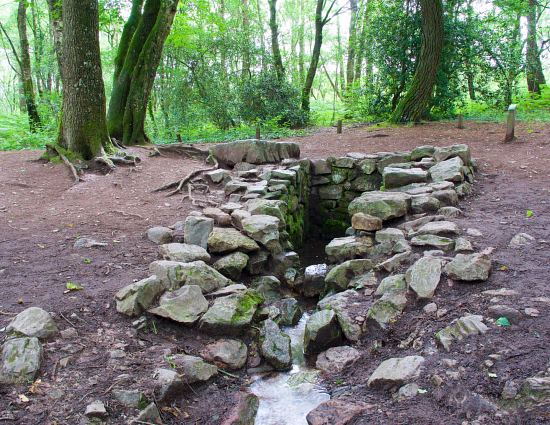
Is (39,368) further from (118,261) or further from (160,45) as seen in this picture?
(160,45)

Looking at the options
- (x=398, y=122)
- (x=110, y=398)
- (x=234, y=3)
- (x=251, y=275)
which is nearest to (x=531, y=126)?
(x=398, y=122)

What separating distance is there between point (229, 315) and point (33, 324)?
1640 millimetres

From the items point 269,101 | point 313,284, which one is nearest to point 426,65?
point 269,101

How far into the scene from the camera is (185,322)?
4062mm

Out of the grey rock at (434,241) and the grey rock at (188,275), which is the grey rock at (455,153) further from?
the grey rock at (188,275)

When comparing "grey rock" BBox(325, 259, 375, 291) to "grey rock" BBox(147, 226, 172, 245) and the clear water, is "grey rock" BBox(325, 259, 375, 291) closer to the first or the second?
the clear water

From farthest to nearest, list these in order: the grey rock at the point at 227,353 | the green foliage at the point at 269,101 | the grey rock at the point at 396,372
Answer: the green foliage at the point at 269,101, the grey rock at the point at 227,353, the grey rock at the point at 396,372

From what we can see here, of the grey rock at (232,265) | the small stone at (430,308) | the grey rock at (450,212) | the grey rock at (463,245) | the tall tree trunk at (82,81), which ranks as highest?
the tall tree trunk at (82,81)

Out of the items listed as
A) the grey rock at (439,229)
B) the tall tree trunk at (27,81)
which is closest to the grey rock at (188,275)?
the grey rock at (439,229)

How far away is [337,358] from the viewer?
4.00 m

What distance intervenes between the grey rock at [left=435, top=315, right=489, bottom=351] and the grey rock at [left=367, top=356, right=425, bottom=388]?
0.83ft

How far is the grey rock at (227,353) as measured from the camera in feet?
12.7

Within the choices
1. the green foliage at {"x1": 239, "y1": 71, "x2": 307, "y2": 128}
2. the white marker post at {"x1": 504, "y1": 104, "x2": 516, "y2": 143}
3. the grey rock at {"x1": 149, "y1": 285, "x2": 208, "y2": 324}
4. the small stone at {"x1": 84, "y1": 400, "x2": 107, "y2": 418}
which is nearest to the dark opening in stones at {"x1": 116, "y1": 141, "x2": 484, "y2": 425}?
the grey rock at {"x1": 149, "y1": 285, "x2": 208, "y2": 324}

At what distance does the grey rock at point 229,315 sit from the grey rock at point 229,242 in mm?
899
